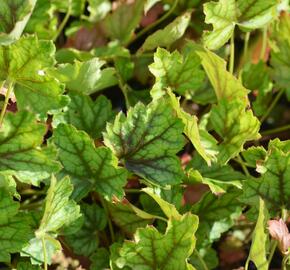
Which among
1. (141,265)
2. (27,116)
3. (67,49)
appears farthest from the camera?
(67,49)

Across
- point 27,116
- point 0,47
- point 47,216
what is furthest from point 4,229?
point 0,47

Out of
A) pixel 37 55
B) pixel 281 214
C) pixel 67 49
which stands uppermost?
pixel 37 55

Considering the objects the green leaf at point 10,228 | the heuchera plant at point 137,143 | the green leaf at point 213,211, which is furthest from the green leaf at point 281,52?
the green leaf at point 10,228

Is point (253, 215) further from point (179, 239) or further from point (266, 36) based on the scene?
point (266, 36)

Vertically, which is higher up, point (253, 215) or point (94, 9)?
point (94, 9)

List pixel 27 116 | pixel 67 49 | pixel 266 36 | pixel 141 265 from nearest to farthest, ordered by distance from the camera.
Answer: pixel 27 116 → pixel 141 265 → pixel 67 49 → pixel 266 36

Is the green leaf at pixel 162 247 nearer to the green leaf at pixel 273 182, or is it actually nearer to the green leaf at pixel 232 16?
the green leaf at pixel 273 182

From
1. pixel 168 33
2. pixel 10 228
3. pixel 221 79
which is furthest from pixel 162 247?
pixel 168 33
